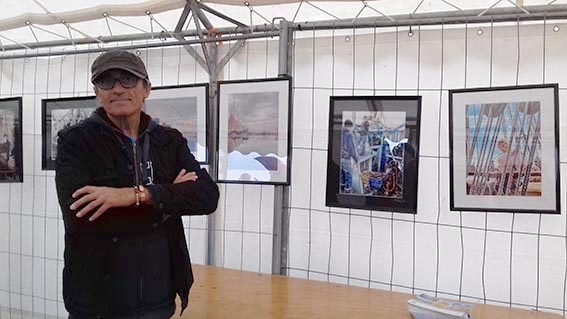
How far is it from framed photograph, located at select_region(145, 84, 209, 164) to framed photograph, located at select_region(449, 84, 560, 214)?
114 cm

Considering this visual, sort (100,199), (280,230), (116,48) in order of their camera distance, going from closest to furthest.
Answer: (100,199)
(280,230)
(116,48)

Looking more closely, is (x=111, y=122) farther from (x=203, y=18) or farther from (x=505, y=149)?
(x=505, y=149)

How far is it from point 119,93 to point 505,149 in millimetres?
1361

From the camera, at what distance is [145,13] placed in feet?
7.04

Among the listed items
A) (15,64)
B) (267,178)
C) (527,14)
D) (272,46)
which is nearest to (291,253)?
(267,178)

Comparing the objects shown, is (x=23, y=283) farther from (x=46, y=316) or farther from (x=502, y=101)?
(x=502, y=101)

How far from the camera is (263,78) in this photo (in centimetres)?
204

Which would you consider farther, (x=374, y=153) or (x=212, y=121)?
(x=212, y=121)


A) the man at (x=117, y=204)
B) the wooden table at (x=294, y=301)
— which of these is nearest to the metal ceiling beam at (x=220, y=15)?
the man at (x=117, y=204)

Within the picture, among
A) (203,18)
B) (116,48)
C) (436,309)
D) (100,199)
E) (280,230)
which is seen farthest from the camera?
(116,48)

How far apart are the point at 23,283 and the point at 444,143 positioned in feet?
8.72

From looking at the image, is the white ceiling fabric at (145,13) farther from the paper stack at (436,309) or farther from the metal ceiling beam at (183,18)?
the paper stack at (436,309)

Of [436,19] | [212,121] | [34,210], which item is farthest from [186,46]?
[34,210]

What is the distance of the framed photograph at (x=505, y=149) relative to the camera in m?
1.59
